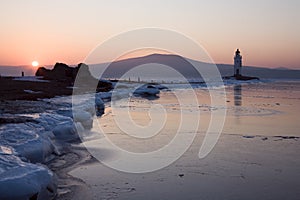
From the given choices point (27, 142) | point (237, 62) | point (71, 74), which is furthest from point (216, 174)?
point (237, 62)

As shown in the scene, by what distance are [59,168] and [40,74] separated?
151ft

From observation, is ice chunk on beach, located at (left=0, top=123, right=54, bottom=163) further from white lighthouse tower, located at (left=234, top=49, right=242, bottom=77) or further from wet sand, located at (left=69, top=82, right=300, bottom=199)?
white lighthouse tower, located at (left=234, top=49, right=242, bottom=77)

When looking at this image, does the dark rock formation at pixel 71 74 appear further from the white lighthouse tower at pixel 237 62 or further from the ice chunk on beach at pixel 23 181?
the white lighthouse tower at pixel 237 62

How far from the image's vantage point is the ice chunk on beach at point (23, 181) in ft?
15.5

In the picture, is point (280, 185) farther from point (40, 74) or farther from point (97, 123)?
point (40, 74)

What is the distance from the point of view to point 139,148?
29.9 ft

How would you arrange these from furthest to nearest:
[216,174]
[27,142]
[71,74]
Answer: [71,74] < [27,142] < [216,174]

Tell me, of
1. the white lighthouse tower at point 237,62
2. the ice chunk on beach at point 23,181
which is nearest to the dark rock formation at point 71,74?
the ice chunk on beach at point 23,181

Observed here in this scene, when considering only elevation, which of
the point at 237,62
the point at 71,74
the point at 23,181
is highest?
the point at 237,62

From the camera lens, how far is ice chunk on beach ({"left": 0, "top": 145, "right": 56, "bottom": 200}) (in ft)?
15.5

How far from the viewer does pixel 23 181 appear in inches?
193

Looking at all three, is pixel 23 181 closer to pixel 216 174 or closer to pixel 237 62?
pixel 216 174

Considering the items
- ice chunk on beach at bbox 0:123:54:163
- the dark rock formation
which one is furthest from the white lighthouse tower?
ice chunk on beach at bbox 0:123:54:163

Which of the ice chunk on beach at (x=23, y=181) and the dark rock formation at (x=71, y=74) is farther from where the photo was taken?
the dark rock formation at (x=71, y=74)
